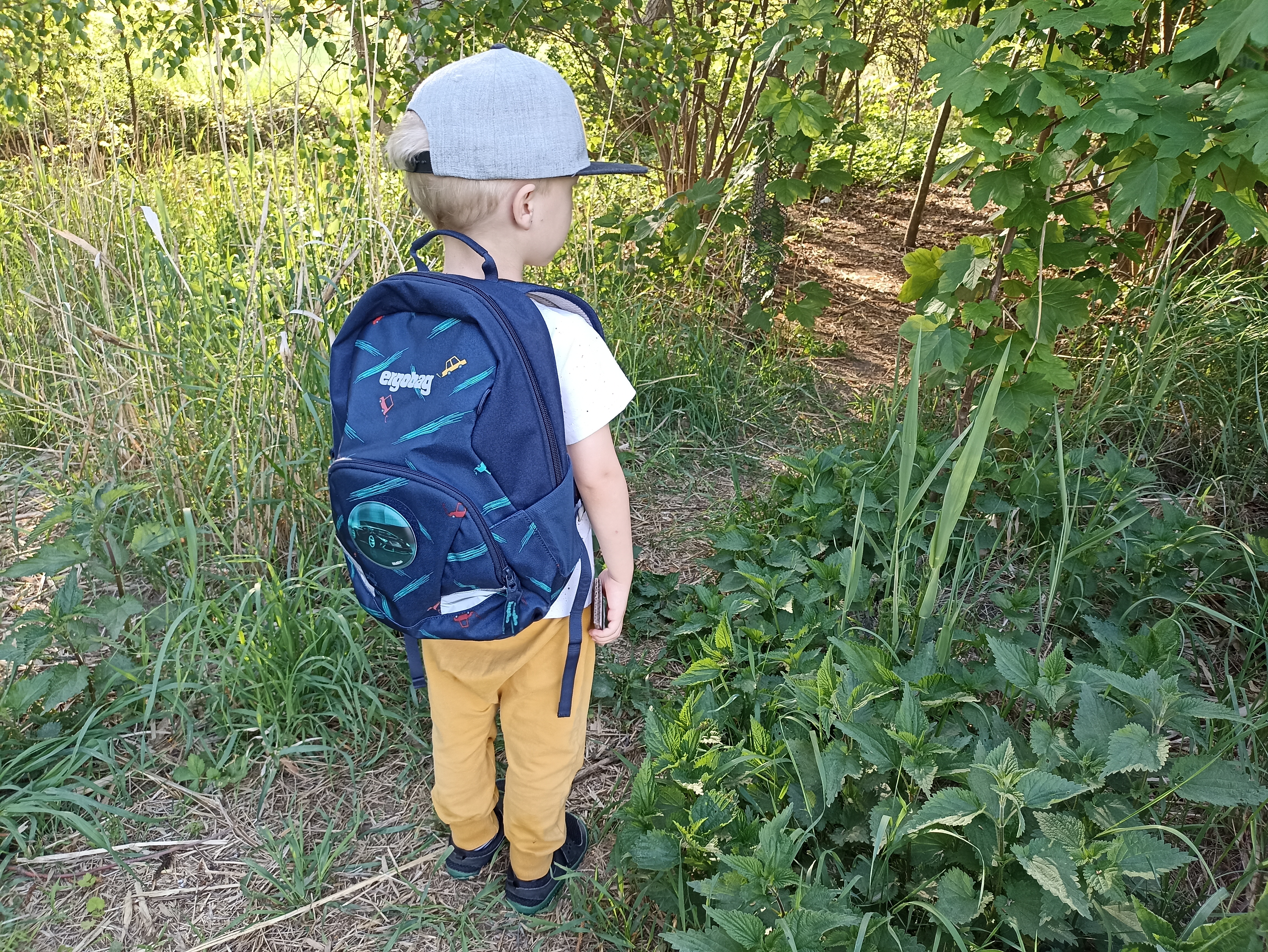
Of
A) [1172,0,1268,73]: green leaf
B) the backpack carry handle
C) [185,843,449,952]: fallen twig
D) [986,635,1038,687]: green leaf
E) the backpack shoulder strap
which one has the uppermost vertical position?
[1172,0,1268,73]: green leaf

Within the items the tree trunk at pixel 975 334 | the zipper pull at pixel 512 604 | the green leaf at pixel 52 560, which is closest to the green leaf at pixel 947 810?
the zipper pull at pixel 512 604

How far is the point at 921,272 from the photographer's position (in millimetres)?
2201

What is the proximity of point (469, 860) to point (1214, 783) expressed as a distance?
1.30m

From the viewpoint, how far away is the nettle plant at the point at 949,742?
1.14 metres

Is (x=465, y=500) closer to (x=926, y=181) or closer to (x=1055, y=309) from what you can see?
(x=1055, y=309)

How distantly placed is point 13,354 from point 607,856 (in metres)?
2.70

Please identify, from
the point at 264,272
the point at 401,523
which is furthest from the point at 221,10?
the point at 401,523

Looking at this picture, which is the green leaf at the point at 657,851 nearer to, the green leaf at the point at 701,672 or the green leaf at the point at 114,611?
the green leaf at the point at 701,672

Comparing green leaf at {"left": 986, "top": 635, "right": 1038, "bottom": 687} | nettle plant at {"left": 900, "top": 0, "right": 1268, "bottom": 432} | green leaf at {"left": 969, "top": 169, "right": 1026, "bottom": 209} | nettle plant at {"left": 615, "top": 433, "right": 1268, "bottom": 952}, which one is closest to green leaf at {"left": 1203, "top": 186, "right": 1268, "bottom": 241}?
nettle plant at {"left": 900, "top": 0, "right": 1268, "bottom": 432}

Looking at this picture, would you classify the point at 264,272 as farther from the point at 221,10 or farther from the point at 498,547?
the point at 498,547

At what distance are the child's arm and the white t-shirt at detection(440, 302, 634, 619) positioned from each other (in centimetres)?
2

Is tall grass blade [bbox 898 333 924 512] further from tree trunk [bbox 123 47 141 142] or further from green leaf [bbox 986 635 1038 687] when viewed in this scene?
tree trunk [bbox 123 47 141 142]

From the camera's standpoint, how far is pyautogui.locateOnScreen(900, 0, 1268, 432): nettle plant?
62.4 inches

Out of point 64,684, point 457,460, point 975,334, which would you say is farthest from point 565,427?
point 975,334
